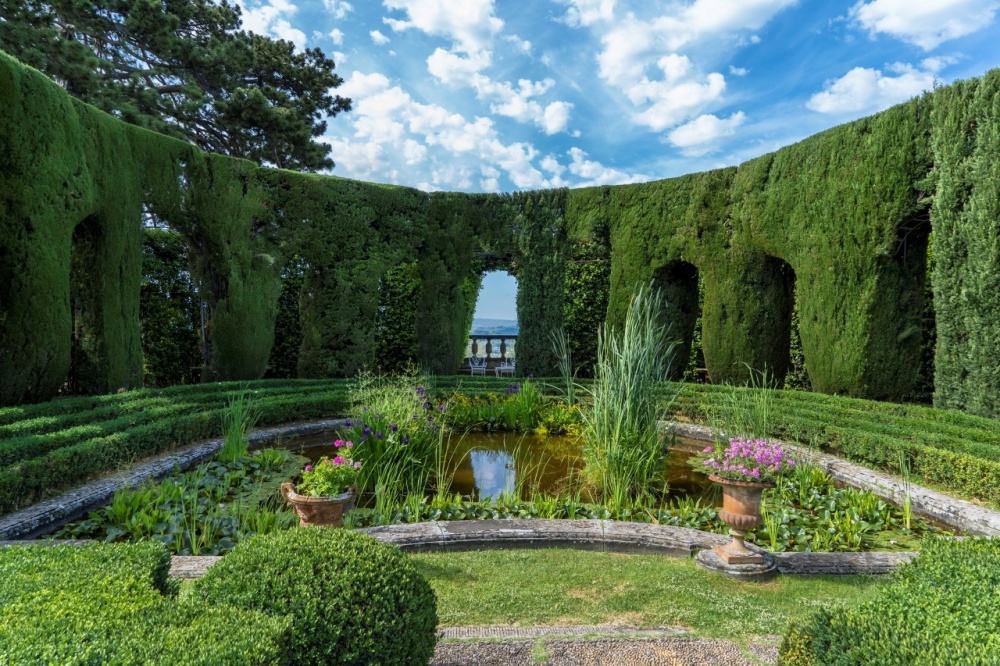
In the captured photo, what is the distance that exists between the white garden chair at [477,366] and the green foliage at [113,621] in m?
11.1

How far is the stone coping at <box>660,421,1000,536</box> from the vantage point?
4.02 m

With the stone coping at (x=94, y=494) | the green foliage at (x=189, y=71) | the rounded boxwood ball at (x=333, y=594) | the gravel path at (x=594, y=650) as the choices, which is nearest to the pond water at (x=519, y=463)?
the stone coping at (x=94, y=494)

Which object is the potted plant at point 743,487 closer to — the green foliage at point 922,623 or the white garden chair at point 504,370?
the green foliage at point 922,623

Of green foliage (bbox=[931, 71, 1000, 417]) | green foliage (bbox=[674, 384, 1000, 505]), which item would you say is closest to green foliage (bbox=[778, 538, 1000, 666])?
green foliage (bbox=[674, 384, 1000, 505])

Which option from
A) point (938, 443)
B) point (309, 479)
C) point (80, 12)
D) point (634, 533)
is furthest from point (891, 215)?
point (80, 12)

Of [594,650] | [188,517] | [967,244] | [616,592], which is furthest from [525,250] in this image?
[594,650]

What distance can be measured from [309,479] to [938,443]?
18.1 feet

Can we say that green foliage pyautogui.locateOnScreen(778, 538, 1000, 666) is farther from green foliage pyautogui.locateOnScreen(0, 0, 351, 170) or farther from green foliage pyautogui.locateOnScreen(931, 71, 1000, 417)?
green foliage pyautogui.locateOnScreen(0, 0, 351, 170)

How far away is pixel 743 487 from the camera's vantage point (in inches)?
128

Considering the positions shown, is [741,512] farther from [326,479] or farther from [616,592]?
[326,479]

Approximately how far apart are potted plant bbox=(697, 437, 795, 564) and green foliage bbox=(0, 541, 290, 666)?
262 centimetres

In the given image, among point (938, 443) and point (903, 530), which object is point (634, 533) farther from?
point (938, 443)

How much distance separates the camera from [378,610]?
1.81m

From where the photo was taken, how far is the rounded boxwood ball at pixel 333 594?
1.70 meters
